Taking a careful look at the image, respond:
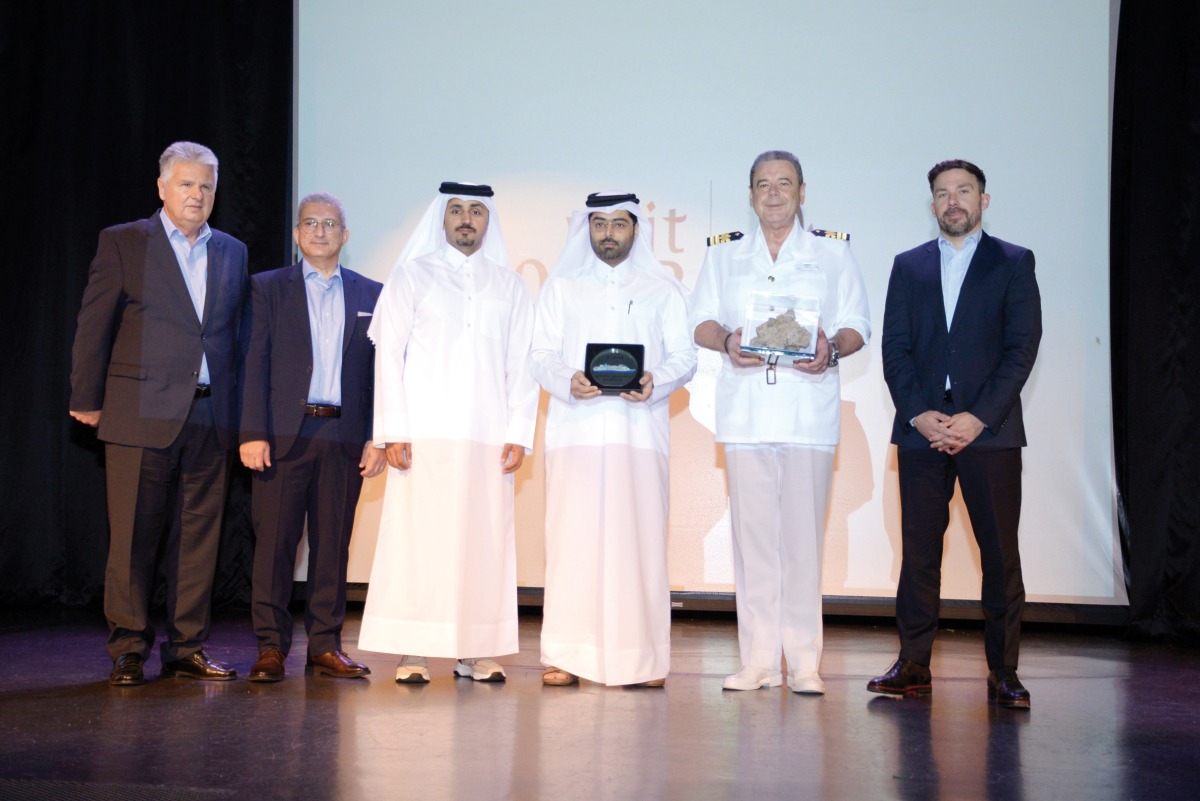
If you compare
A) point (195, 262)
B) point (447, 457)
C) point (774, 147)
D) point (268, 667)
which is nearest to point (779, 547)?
point (447, 457)

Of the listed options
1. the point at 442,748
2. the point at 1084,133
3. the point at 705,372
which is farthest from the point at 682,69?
the point at 442,748

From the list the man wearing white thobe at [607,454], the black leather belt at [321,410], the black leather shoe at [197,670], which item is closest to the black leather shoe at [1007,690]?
the man wearing white thobe at [607,454]

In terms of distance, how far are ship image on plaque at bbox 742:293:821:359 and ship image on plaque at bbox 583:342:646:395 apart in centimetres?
39

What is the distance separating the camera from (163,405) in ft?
13.1

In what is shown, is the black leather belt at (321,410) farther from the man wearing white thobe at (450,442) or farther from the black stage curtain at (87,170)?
the black stage curtain at (87,170)

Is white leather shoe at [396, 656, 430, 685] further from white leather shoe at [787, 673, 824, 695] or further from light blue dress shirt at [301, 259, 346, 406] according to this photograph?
white leather shoe at [787, 673, 824, 695]

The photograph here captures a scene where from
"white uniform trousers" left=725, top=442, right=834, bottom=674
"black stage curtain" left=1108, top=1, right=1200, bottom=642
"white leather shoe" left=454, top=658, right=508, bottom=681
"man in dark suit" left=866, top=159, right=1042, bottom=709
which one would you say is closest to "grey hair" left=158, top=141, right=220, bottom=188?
"white leather shoe" left=454, top=658, right=508, bottom=681

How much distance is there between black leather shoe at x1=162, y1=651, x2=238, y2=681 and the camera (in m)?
3.99

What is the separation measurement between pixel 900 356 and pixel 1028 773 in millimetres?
1566

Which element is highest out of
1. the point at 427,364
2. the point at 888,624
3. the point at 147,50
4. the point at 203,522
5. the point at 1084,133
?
the point at 147,50

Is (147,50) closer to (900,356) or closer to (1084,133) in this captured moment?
(900,356)

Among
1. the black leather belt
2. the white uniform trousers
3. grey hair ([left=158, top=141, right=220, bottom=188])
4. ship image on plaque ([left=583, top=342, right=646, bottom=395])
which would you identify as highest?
grey hair ([left=158, top=141, right=220, bottom=188])

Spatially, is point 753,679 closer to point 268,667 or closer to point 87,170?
point 268,667

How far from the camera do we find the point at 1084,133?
19.0 feet
